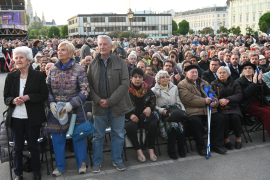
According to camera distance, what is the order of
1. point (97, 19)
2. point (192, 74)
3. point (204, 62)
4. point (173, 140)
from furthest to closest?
point (97, 19), point (204, 62), point (192, 74), point (173, 140)

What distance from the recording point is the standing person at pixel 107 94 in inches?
163

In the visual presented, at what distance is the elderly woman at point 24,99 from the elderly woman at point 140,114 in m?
1.53

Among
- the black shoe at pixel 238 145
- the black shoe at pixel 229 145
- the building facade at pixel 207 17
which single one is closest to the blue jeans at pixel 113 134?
the black shoe at pixel 229 145

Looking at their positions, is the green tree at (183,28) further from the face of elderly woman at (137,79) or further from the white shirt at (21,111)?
the white shirt at (21,111)

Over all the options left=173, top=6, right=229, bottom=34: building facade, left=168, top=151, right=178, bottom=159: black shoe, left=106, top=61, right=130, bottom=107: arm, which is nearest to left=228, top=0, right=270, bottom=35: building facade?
left=173, top=6, right=229, bottom=34: building facade

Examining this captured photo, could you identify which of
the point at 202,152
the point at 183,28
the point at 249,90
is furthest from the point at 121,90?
the point at 183,28

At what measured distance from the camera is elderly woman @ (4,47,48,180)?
3.79 m

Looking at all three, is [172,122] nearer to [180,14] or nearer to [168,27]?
[168,27]

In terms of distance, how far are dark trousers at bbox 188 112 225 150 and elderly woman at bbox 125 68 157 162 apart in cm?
79

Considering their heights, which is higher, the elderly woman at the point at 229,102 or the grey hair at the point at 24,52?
the grey hair at the point at 24,52

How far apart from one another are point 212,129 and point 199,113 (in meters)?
0.42

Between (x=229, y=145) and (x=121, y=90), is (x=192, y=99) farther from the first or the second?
(x=121, y=90)

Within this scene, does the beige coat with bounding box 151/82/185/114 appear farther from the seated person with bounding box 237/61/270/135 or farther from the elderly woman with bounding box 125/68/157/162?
the seated person with bounding box 237/61/270/135

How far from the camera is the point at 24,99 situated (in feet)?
12.2
